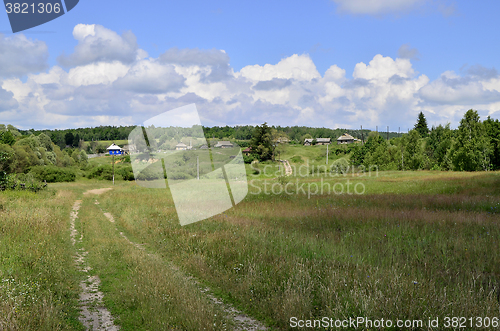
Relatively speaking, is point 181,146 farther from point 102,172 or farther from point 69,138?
point 69,138

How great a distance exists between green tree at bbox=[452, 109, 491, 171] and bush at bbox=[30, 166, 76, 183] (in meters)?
70.6

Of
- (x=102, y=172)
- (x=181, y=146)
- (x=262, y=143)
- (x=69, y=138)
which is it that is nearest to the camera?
(x=181, y=146)

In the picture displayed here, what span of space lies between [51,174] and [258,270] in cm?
6343

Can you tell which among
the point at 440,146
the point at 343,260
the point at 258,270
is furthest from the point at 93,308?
the point at 440,146

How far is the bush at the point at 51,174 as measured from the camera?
56.3 metres

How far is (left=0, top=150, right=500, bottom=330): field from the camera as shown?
4.78 meters

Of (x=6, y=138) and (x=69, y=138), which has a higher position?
(x=69, y=138)

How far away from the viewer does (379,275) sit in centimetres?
568

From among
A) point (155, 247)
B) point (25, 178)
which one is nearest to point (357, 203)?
point (155, 247)

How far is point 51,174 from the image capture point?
5731cm

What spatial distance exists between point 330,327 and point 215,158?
714 cm

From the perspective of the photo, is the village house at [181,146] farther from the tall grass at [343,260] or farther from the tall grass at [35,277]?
the tall grass at [35,277]

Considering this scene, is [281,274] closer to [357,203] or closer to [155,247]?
[155,247]

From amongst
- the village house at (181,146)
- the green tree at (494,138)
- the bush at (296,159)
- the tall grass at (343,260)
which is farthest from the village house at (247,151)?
the village house at (181,146)
